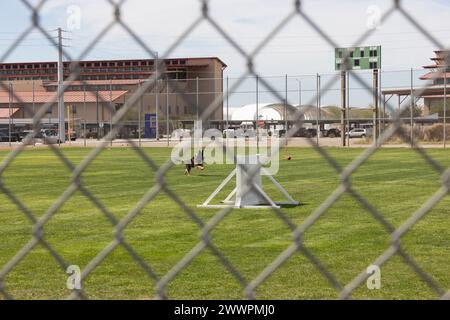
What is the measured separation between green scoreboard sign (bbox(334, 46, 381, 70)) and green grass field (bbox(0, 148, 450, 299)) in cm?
346

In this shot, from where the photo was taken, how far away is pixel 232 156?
83.7 inches

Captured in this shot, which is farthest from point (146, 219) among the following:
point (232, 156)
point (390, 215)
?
point (232, 156)

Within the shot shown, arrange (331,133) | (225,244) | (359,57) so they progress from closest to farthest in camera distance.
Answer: (359,57), (225,244), (331,133)

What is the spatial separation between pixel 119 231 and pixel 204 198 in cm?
1056

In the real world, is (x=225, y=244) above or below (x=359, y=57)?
below

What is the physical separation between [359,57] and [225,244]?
5871mm

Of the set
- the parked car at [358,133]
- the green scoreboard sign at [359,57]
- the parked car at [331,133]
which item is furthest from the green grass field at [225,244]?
the parked car at [358,133]

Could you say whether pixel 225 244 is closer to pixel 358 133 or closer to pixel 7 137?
pixel 358 133

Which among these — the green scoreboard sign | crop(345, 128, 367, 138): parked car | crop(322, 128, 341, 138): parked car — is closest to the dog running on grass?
the green scoreboard sign

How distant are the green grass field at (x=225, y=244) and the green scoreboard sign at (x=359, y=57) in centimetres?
346

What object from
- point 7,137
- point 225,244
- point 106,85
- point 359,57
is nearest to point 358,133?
point 7,137

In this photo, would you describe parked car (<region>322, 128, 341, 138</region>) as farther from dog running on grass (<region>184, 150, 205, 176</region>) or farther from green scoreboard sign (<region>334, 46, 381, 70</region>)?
green scoreboard sign (<region>334, 46, 381, 70</region>)

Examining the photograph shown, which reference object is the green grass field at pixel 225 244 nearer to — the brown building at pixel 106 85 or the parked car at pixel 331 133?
the brown building at pixel 106 85

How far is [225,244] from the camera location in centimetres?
769
